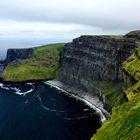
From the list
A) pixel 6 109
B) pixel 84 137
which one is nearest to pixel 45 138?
pixel 84 137

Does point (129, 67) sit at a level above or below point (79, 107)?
above

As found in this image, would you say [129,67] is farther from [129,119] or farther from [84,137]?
[129,119]

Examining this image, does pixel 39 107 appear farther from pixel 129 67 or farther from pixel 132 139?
pixel 132 139

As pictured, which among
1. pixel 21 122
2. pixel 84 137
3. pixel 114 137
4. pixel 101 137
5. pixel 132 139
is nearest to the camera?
pixel 132 139

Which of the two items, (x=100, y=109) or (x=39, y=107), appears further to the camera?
(x=39, y=107)

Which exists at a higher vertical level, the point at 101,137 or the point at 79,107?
the point at 101,137

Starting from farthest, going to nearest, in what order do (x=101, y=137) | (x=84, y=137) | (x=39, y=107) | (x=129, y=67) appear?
(x=39, y=107), (x=84, y=137), (x=129, y=67), (x=101, y=137)

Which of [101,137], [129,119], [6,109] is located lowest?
[6,109]

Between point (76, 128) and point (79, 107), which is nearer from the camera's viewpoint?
point (76, 128)

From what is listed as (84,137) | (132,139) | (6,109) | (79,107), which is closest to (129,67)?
(84,137)
